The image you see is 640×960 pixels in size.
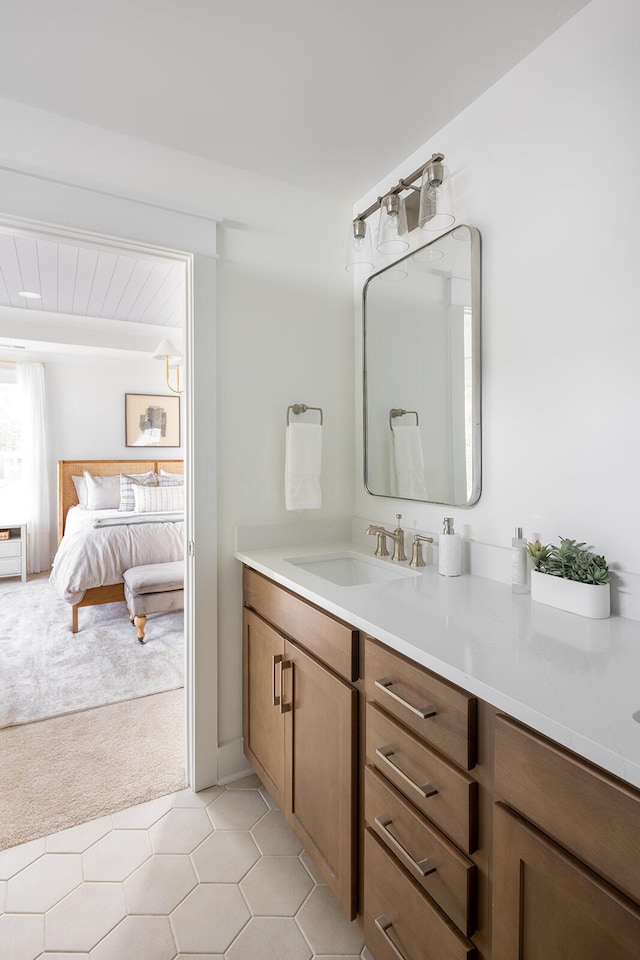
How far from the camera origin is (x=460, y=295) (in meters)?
1.70

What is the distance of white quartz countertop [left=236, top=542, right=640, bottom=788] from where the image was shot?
0.74 meters

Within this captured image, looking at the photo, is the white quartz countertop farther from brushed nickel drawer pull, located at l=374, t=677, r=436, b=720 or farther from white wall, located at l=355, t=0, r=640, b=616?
white wall, located at l=355, t=0, r=640, b=616

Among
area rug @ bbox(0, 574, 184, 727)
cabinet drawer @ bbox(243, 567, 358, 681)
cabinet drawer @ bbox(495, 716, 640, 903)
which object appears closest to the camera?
cabinet drawer @ bbox(495, 716, 640, 903)

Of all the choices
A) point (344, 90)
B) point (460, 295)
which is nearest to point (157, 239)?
point (344, 90)

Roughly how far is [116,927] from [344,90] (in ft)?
8.35

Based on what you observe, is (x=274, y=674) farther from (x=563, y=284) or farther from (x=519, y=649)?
(x=563, y=284)

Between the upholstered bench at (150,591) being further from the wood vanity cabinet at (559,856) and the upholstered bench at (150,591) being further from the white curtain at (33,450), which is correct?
the wood vanity cabinet at (559,856)

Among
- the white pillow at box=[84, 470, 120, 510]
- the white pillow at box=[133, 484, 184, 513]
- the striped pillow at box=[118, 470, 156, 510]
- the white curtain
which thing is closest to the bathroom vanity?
the white pillow at box=[133, 484, 184, 513]

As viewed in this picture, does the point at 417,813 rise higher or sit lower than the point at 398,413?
lower

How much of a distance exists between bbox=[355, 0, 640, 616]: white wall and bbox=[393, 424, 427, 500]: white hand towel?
30 centimetres

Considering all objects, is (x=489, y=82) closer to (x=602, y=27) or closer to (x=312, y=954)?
(x=602, y=27)

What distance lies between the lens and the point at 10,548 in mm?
5008

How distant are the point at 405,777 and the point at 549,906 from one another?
0.36 metres

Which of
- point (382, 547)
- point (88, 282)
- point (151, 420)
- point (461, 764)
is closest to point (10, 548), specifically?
point (151, 420)
